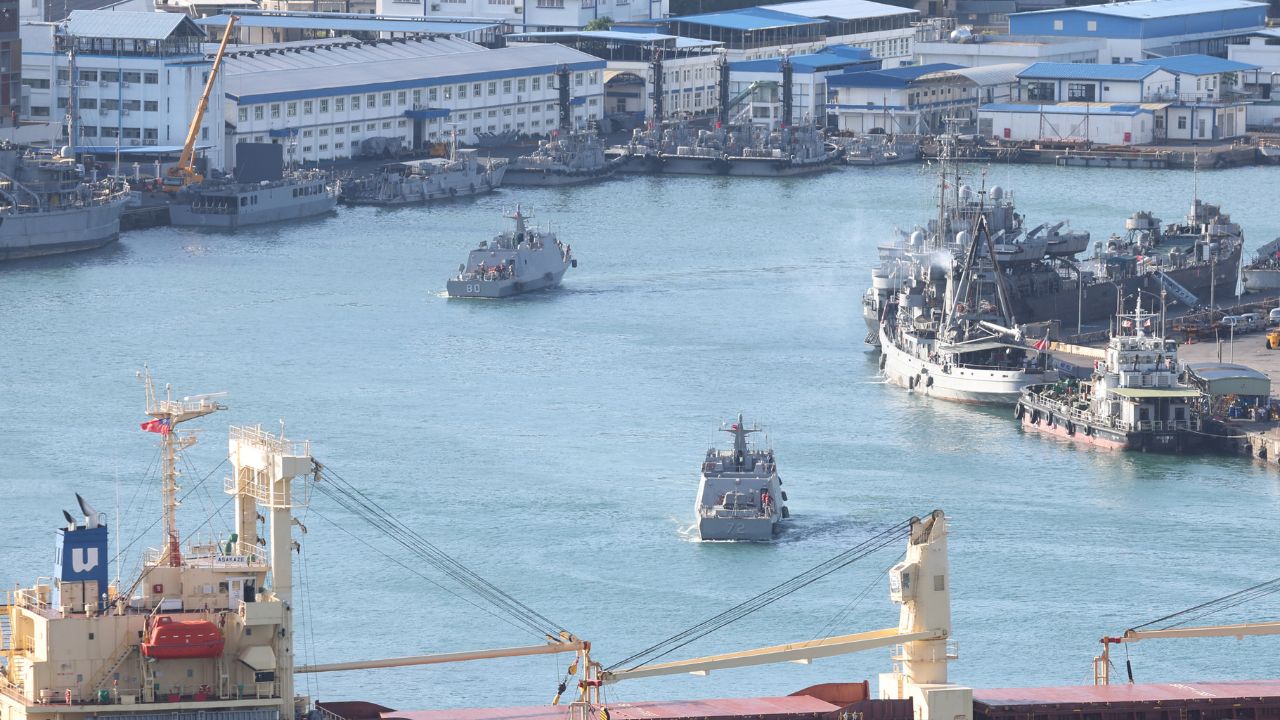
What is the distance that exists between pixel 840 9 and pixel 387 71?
25.8 meters

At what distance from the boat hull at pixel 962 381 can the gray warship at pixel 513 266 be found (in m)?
12.4

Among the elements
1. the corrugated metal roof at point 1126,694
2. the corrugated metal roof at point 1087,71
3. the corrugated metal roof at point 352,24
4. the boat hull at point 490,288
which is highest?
the corrugated metal roof at point 352,24

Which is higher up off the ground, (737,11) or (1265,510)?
(737,11)

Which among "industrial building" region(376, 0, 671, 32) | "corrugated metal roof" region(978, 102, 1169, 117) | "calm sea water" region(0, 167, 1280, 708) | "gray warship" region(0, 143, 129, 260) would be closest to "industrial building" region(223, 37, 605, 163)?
"industrial building" region(376, 0, 671, 32)

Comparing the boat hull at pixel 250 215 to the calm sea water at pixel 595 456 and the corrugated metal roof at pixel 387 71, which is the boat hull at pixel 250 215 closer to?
the calm sea water at pixel 595 456

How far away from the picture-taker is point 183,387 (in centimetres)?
4584

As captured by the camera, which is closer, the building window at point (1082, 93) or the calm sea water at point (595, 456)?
the calm sea water at point (595, 456)

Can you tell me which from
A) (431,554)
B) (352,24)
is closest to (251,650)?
(431,554)

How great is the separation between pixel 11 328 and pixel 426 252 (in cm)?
1457

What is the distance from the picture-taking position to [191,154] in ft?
243

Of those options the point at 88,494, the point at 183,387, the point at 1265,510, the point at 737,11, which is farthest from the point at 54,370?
the point at 737,11

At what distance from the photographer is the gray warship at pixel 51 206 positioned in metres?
64.9

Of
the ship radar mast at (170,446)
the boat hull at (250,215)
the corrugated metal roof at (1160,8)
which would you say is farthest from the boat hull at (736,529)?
the corrugated metal roof at (1160,8)

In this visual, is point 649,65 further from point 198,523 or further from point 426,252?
point 198,523
